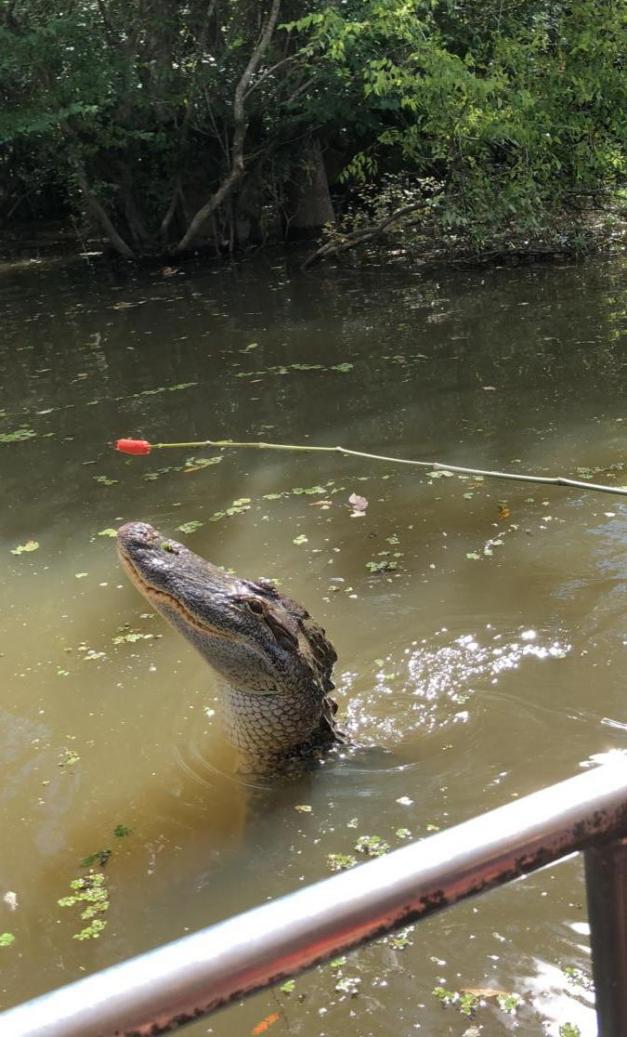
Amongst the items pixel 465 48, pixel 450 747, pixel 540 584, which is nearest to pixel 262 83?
pixel 465 48

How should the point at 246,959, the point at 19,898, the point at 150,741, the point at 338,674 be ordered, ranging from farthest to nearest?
1. the point at 338,674
2. the point at 150,741
3. the point at 19,898
4. the point at 246,959

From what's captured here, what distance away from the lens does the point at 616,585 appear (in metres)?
5.21

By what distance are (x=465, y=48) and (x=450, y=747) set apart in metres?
13.8

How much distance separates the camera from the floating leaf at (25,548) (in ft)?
21.0

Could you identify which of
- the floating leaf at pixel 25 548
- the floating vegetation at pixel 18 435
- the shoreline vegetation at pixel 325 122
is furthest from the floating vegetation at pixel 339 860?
the shoreline vegetation at pixel 325 122

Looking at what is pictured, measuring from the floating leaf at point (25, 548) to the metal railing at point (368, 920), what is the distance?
5721mm

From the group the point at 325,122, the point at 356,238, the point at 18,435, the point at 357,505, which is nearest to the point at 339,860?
the point at 357,505

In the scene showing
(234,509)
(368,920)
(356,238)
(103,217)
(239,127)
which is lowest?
(234,509)

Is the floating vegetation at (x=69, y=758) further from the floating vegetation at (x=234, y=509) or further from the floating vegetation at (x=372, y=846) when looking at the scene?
the floating vegetation at (x=234, y=509)

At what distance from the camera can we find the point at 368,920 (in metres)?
0.95

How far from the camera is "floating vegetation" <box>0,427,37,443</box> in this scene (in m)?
8.74

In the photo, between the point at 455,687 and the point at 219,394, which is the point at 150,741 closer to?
the point at 455,687

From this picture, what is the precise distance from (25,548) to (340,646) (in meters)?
2.45

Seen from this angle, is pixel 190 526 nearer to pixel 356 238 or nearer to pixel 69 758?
pixel 69 758
